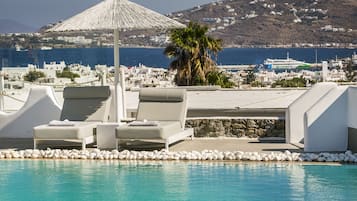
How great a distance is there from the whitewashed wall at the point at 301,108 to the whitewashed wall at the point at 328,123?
2.54 ft

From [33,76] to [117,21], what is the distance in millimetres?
5608

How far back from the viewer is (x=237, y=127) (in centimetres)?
1194

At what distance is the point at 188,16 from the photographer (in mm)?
92000

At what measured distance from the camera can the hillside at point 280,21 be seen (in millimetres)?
82375

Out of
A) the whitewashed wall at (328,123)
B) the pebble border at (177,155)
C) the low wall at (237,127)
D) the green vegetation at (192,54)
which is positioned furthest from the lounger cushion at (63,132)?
the green vegetation at (192,54)

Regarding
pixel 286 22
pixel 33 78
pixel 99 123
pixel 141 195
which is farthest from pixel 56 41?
pixel 286 22

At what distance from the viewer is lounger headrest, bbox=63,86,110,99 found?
1130cm

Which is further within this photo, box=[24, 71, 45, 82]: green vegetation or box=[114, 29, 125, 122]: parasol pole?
box=[24, 71, 45, 82]: green vegetation

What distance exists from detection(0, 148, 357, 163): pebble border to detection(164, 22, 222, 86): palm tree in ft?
51.1

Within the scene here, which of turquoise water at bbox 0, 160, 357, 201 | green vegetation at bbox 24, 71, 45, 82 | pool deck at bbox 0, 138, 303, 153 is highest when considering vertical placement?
green vegetation at bbox 24, 71, 45, 82

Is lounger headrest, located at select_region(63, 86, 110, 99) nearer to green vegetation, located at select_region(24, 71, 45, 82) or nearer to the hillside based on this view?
green vegetation, located at select_region(24, 71, 45, 82)

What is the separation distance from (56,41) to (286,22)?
74720mm

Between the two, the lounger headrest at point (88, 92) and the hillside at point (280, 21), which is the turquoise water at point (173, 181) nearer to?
the lounger headrest at point (88, 92)

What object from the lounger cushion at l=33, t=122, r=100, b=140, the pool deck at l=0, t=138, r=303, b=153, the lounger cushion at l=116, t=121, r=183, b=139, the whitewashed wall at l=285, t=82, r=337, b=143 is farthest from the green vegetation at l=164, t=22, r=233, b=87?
the lounger cushion at l=116, t=121, r=183, b=139
